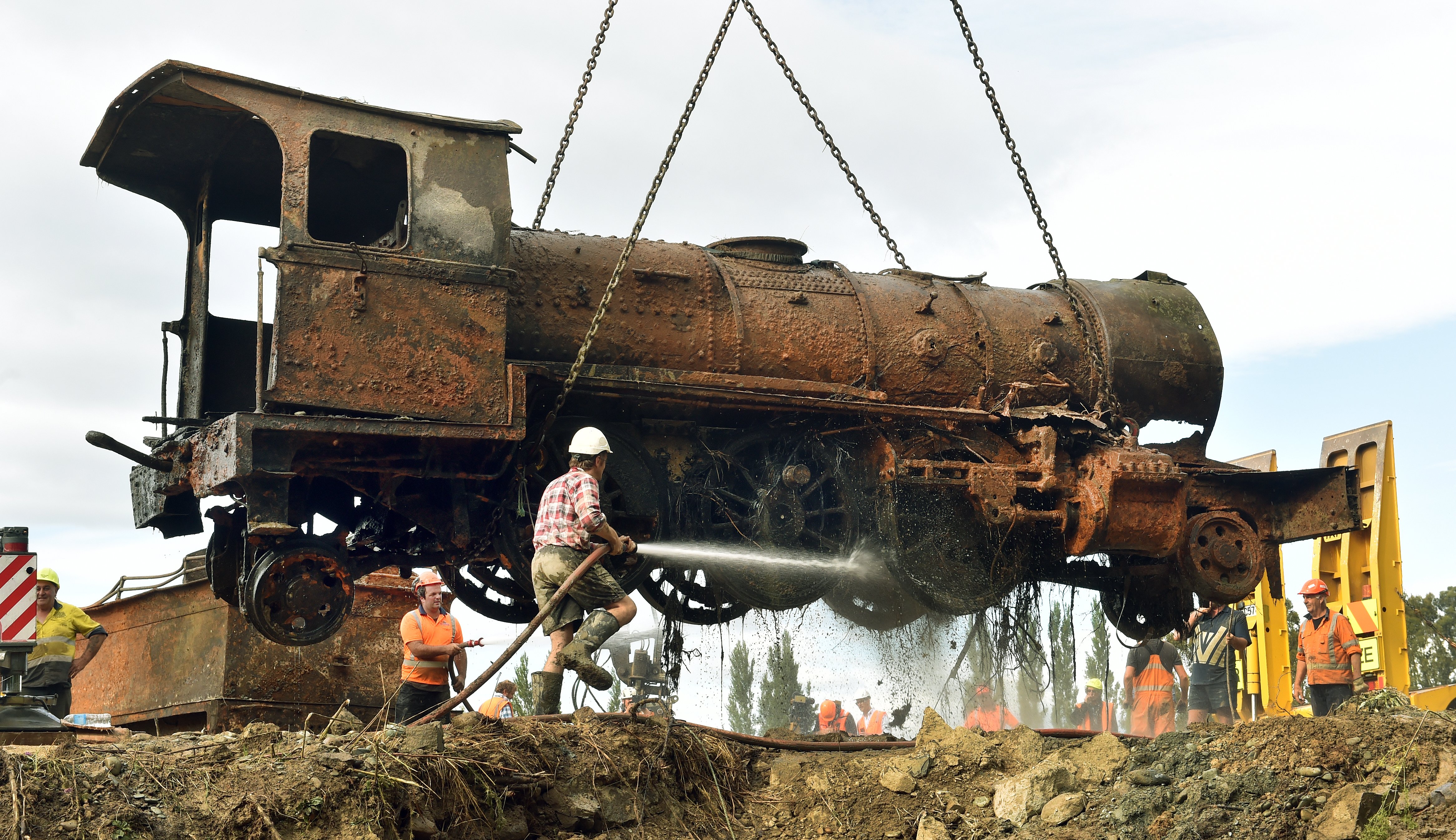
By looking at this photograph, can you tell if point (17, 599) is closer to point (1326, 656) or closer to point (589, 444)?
point (589, 444)

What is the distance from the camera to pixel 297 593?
7.28m

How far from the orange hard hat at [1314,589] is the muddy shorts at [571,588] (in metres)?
5.74

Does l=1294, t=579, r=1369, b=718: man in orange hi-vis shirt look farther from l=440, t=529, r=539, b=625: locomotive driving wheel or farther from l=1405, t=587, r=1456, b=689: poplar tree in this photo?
l=1405, t=587, r=1456, b=689: poplar tree

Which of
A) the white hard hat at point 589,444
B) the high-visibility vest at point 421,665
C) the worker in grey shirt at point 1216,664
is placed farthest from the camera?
the worker in grey shirt at point 1216,664

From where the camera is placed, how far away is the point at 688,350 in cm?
820

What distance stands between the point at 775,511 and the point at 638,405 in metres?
1.06

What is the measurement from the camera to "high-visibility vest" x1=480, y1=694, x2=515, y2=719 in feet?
34.0

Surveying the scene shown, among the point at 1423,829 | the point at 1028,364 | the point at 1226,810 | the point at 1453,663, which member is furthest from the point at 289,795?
the point at 1453,663

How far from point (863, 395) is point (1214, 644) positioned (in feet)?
15.6

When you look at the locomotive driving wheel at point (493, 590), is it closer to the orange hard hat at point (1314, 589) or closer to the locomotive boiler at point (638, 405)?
the locomotive boiler at point (638, 405)

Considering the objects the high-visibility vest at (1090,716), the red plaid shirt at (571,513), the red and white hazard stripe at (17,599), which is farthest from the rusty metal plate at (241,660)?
the high-visibility vest at (1090,716)

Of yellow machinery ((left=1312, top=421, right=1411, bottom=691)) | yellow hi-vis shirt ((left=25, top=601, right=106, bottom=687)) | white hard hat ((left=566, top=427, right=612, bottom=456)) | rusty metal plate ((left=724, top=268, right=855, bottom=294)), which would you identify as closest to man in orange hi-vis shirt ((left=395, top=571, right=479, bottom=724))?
white hard hat ((left=566, top=427, right=612, bottom=456))

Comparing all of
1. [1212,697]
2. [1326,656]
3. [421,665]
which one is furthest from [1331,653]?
[421,665]

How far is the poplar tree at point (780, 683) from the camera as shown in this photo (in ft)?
28.5
